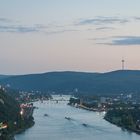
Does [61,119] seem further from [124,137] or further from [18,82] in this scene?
[18,82]

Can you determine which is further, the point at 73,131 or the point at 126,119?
the point at 126,119

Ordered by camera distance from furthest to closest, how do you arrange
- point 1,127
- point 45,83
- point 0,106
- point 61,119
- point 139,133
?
point 45,83
point 61,119
point 0,106
point 139,133
point 1,127

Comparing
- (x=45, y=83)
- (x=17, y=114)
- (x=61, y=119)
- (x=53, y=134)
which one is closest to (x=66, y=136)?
(x=53, y=134)

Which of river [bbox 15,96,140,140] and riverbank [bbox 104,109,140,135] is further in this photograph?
riverbank [bbox 104,109,140,135]

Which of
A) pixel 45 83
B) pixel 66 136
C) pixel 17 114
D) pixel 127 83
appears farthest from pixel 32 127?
pixel 45 83

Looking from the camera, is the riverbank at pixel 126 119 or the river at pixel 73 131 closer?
the river at pixel 73 131

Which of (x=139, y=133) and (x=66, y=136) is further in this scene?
(x=139, y=133)

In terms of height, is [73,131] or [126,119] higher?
[126,119]

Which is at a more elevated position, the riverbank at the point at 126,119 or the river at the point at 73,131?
the riverbank at the point at 126,119

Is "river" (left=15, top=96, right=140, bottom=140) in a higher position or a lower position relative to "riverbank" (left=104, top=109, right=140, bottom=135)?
lower

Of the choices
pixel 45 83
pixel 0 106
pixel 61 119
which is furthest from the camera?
pixel 45 83
